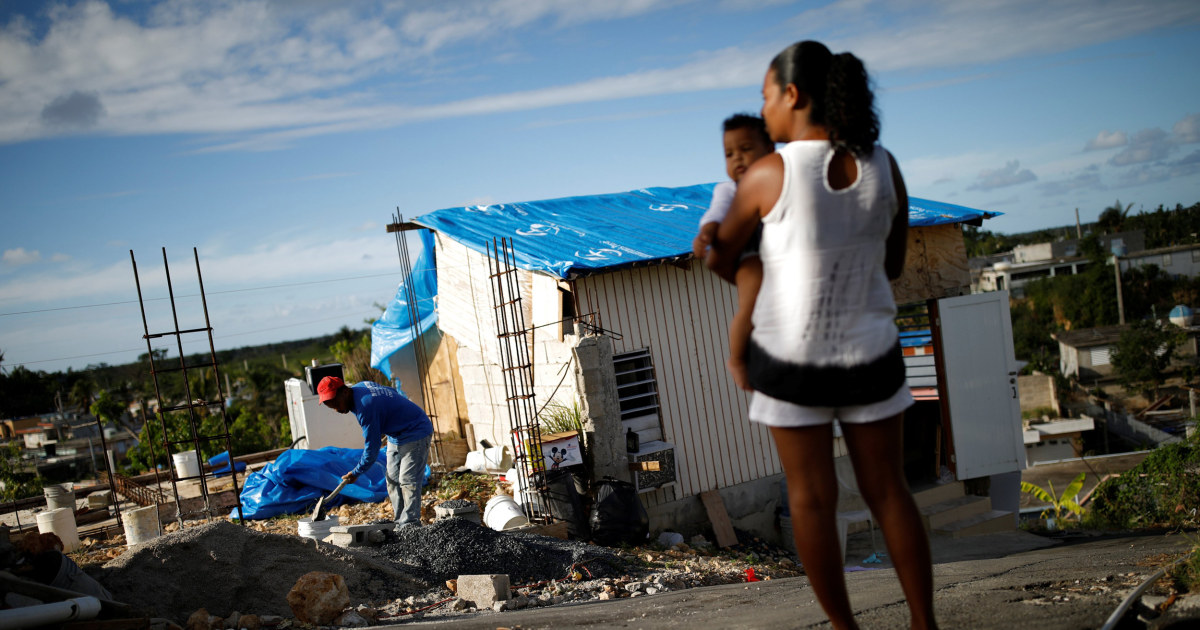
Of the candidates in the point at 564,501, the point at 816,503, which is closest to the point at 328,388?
the point at 564,501

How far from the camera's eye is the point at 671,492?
10.3 m

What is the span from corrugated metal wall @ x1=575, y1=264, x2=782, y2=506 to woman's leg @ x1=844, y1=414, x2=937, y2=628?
785 cm

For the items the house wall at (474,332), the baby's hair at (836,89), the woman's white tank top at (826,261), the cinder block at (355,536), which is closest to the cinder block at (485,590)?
the cinder block at (355,536)

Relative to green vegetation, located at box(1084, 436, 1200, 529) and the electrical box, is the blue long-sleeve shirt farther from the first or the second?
green vegetation, located at box(1084, 436, 1200, 529)

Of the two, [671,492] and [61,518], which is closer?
[61,518]

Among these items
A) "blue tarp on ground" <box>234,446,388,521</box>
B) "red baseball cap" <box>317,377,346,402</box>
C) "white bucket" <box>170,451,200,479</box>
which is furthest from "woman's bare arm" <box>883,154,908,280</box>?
"white bucket" <box>170,451,200,479</box>

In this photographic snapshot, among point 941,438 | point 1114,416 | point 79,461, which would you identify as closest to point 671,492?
point 941,438

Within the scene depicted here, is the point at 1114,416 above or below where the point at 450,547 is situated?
below

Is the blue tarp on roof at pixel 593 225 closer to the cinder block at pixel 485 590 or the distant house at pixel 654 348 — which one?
the distant house at pixel 654 348

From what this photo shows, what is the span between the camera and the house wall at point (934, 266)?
11.7 meters

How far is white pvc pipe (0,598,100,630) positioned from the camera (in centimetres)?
351

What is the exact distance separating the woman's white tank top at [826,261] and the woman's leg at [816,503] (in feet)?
0.73

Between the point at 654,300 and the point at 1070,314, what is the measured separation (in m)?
50.8

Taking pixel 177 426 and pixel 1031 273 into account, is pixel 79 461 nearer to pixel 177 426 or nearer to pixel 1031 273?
pixel 177 426
